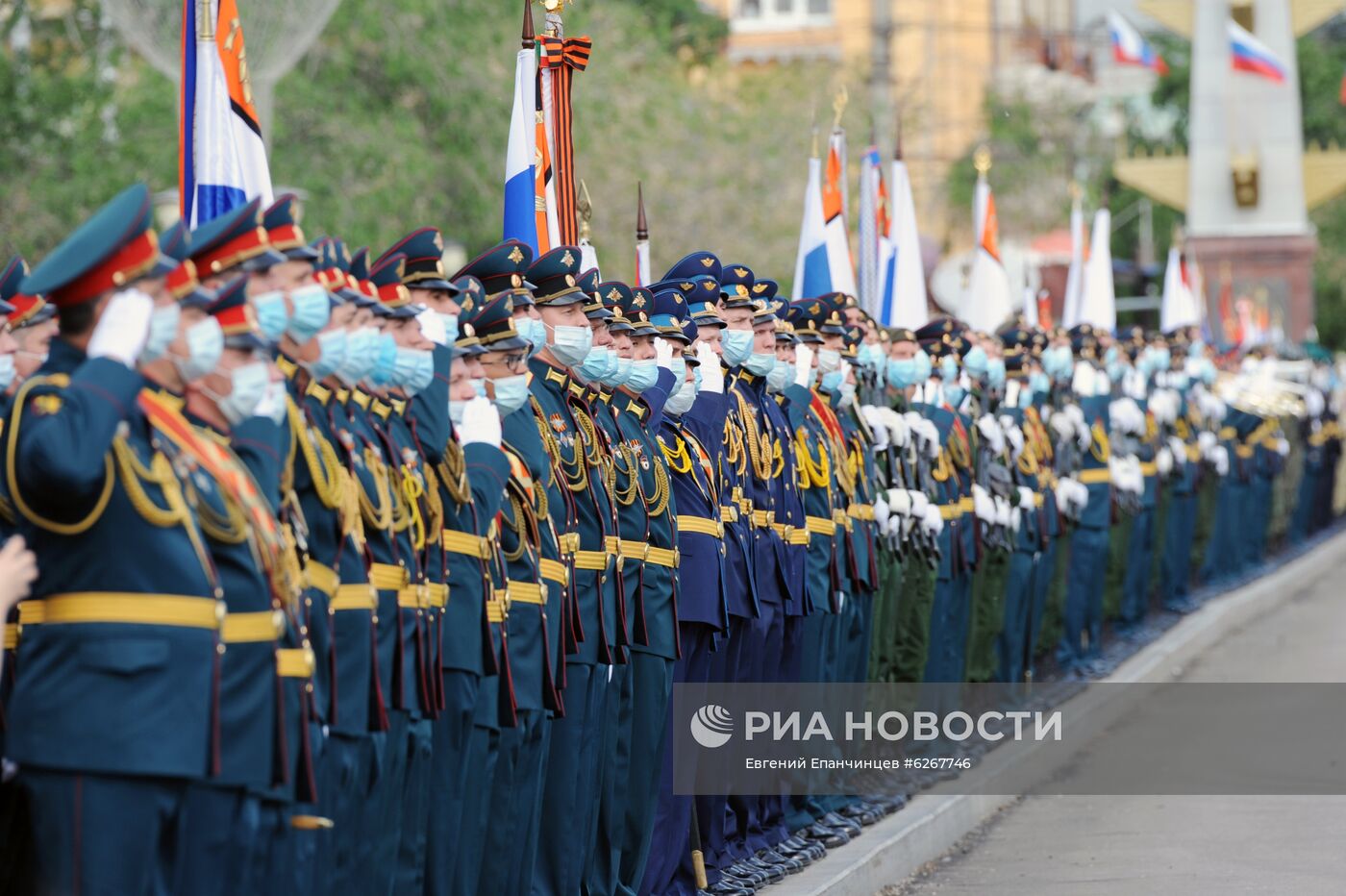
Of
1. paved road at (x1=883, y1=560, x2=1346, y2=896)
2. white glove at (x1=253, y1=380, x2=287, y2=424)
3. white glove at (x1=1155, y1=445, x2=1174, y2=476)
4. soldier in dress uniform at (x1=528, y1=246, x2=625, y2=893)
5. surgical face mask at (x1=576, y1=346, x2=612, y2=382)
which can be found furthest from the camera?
white glove at (x1=1155, y1=445, x2=1174, y2=476)

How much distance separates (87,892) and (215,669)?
19.4 inches

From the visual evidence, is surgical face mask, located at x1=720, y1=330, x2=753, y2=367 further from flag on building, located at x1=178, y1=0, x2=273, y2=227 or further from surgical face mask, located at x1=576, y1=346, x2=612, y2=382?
flag on building, located at x1=178, y1=0, x2=273, y2=227

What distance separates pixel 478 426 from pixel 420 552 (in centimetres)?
46

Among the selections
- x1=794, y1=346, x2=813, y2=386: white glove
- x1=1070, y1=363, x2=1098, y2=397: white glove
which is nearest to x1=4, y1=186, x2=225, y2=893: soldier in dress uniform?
x1=794, y1=346, x2=813, y2=386: white glove

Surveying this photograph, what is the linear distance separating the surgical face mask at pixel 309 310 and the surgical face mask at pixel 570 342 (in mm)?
2072

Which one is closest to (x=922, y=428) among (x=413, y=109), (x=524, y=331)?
(x=524, y=331)

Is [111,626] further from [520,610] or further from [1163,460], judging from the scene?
[1163,460]

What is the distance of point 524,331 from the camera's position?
7434mm

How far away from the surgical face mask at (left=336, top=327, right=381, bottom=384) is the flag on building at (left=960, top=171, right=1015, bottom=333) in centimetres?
1164

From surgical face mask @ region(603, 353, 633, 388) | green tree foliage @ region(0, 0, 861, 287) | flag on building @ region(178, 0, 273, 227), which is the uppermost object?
green tree foliage @ region(0, 0, 861, 287)

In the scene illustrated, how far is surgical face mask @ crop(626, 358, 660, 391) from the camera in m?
8.10

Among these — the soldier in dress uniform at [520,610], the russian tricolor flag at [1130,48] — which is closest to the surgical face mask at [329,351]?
the soldier in dress uniform at [520,610]

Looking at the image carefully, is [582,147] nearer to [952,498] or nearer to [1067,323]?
[1067,323]

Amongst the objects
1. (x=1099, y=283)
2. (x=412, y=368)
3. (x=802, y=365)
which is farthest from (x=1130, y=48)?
(x=412, y=368)
